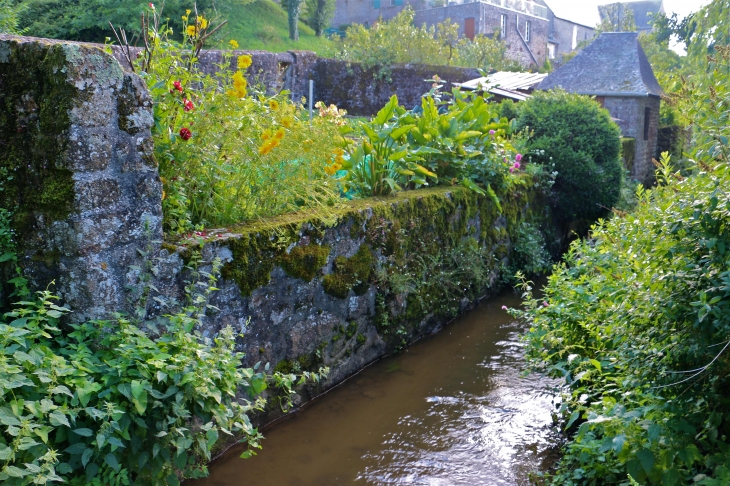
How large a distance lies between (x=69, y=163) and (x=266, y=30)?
922 inches

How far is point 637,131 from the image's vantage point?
45.9ft

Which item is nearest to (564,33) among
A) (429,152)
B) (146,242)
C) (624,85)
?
(624,85)

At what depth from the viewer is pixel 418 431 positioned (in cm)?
434

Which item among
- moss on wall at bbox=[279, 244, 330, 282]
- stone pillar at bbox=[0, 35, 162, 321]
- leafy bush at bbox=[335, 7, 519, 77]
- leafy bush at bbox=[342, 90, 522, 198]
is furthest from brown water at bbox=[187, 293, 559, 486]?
leafy bush at bbox=[335, 7, 519, 77]

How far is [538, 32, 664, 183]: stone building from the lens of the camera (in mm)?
13844

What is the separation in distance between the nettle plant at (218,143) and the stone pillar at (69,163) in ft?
1.62

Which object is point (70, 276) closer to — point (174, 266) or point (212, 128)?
point (174, 266)

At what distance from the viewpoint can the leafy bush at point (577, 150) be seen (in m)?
9.30

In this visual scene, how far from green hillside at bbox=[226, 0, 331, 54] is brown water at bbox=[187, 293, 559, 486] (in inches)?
742

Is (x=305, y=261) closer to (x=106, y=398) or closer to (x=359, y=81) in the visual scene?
(x=106, y=398)

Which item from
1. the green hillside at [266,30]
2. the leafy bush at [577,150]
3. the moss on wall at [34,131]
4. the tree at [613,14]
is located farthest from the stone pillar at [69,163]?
the tree at [613,14]

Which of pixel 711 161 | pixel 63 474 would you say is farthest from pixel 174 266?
pixel 711 161

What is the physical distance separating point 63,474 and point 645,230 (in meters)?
2.95

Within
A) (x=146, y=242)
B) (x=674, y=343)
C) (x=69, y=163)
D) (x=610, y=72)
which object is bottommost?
(x=674, y=343)
